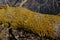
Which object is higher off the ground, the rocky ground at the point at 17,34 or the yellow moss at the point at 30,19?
the yellow moss at the point at 30,19

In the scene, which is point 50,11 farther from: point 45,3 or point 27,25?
point 27,25

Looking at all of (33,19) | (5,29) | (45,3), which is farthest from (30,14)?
(5,29)

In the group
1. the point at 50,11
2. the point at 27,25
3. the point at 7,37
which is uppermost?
the point at 50,11

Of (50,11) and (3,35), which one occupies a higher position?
(50,11)

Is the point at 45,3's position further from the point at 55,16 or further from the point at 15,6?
the point at 15,6

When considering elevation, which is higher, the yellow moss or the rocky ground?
the yellow moss

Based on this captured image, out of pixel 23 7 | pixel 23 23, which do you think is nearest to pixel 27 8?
pixel 23 7

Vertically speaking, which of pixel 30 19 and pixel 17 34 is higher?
pixel 30 19
